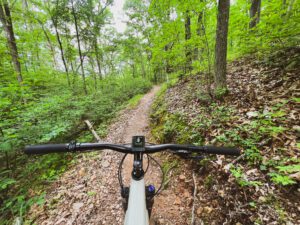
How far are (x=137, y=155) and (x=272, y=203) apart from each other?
1948 mm

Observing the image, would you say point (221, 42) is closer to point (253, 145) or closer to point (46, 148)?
point (253, 145)

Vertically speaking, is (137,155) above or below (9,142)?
above

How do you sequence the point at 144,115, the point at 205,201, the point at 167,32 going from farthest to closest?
the point at 144,115, the point at 167,32, the point at 205,201

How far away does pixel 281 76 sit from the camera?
12.7ft

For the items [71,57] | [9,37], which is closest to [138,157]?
[9,37]

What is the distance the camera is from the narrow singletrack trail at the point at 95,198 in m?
2.67

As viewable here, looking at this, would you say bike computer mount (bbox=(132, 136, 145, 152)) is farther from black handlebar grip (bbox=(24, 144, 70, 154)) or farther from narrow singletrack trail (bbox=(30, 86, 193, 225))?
narrow singletrack trail (bbox=(30, 86, 193, 225))

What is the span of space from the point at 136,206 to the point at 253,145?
8.09 ft

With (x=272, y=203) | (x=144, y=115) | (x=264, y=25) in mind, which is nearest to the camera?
(x=272, y=203)

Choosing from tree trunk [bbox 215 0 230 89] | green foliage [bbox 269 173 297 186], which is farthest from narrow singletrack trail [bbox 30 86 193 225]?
tree trunk [bbox 215 0 230 89]

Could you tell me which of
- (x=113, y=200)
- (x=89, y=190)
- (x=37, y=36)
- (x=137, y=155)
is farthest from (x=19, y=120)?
(x=37, y=36)

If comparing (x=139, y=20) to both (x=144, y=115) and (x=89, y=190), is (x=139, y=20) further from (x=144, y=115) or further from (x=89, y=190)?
(x=89, y=190)

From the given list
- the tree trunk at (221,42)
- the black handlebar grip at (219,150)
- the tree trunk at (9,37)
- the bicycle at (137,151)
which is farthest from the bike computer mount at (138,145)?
the tree trunk at (9,37)

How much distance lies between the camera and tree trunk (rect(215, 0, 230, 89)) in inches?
164
